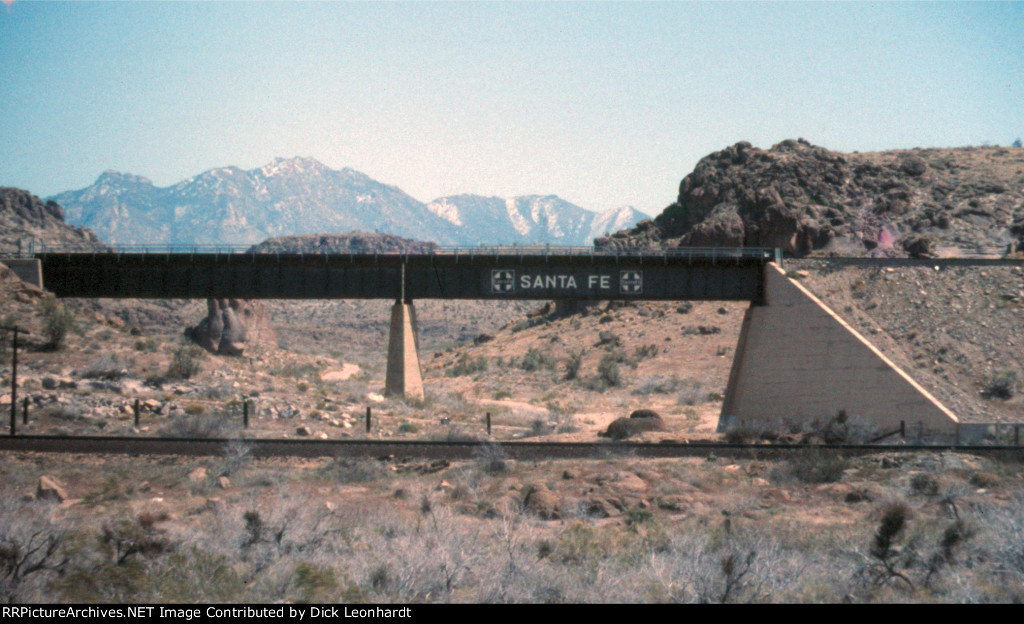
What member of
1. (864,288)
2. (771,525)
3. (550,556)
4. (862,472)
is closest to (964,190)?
(864,288)

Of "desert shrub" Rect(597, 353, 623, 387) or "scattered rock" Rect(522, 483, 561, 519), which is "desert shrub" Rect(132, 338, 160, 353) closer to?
"desert shrub" Rect(597, 353, 623, 387)

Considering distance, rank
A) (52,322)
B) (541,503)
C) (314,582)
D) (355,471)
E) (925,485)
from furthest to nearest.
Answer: (52,322) < (355,471) < (925,485) < (541,503) < (314,582)

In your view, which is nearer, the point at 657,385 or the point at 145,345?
the point at 145,345

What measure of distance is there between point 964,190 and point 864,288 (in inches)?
1596

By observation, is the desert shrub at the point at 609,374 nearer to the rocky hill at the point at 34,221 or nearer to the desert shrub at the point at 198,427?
the desert shrub at the point at 198,427

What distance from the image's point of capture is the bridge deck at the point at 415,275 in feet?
118

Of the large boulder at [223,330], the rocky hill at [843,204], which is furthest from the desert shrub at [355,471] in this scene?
the rocky hill at [843,204]

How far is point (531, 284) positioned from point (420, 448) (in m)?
13.0

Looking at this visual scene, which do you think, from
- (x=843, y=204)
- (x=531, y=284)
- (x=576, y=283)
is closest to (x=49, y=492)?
(x=531, y=284)

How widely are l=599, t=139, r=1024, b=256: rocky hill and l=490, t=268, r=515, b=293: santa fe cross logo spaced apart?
26979mm

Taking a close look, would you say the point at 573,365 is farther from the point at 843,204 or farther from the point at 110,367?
the point at 110,367

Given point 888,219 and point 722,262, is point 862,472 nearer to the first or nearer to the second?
point 722,262

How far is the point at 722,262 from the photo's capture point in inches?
1391

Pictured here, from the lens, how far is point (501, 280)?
3672 cm
